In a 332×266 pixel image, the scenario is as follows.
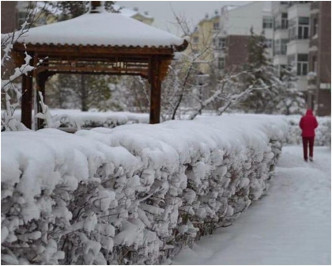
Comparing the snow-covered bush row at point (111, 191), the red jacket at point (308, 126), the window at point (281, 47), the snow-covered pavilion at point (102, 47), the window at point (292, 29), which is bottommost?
the red jacket at point (308, 126)

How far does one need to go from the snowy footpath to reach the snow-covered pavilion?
269cm

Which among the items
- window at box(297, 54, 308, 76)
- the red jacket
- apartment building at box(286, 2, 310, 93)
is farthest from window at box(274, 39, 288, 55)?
the red jacket

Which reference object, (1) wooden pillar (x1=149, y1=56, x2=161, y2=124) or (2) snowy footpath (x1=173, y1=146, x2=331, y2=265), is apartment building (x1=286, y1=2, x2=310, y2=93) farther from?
(1) wooden pillar (x1=149, y1=56, x2=161, y2=124)

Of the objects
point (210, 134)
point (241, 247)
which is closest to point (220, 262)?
point (241, 247)

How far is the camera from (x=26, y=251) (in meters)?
3.12

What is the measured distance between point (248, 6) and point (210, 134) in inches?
2289

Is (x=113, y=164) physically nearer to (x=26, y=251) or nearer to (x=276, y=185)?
(x=26, y=251)

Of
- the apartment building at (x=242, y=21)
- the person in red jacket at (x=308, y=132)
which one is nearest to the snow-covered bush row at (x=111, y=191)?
the person in red jacket at (x=308, y=132)

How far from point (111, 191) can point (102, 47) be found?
6.63 m

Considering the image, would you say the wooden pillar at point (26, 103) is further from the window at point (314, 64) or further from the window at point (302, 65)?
the window at point (302, 65)

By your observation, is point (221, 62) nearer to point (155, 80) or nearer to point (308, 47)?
point (308, 47)

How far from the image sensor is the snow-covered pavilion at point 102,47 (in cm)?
1010

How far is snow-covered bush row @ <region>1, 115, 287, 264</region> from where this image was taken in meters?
2.99

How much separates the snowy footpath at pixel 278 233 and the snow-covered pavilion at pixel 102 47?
269 cm
